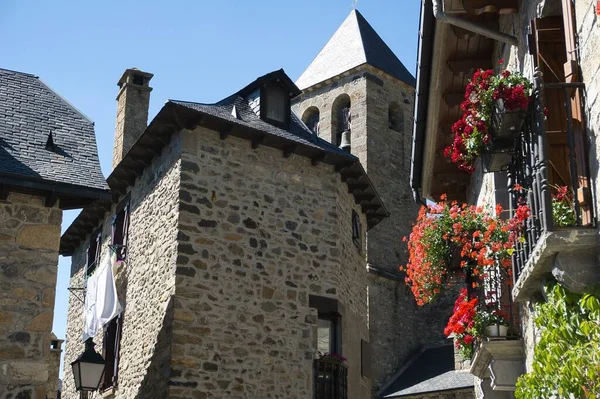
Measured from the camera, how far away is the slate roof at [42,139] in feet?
Result: 31.6

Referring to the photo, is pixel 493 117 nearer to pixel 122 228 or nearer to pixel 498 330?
pixel 498 330

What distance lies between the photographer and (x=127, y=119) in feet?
60.0

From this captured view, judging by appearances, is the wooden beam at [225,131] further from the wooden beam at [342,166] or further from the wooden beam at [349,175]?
the wooden beam at [349,175]

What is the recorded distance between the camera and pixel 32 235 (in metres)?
9.41

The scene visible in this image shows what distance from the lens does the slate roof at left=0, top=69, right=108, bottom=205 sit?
9625 millimetres

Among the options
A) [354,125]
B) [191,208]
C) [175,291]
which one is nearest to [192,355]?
[175,291]

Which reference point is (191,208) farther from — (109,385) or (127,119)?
(127,119)

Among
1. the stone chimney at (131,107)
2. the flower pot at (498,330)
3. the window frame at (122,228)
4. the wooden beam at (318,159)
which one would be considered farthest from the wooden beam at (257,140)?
the flower pot at (498,330)

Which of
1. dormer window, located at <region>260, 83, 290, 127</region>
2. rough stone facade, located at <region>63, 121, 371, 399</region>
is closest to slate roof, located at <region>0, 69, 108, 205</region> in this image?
rough stone facade, located at <region>63, 121, 371, 399</region>

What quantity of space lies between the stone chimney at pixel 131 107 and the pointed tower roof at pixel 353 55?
16593mm

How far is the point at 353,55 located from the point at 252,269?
22.8m

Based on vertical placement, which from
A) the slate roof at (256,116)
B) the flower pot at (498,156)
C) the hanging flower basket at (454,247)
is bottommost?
the hanging flower basket at (454,247)

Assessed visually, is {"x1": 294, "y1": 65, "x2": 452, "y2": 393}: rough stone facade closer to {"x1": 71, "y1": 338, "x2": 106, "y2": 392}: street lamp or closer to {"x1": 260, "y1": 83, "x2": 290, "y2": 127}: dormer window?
{"x1": 260, "y1": 83, "x2": 290, "y2": 127}: dormer window

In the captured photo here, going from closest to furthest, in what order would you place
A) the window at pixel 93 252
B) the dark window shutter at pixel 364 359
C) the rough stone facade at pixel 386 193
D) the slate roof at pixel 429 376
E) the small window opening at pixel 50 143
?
the small window opening at pixel 50 143 < the dark window shutter at pixel 364 359 < the window at pixel 93 252 < the slate roof at pixel 429 376 < the rough stone facade at pixel 386 193
